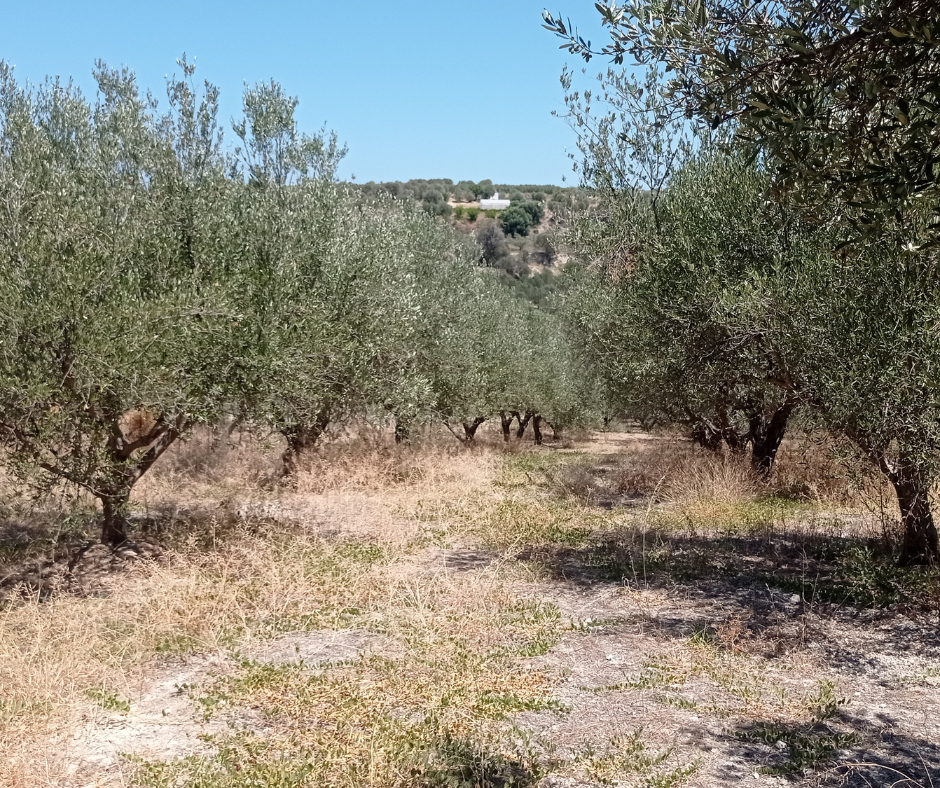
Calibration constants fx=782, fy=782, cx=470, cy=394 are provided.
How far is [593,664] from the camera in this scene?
24.6 ft

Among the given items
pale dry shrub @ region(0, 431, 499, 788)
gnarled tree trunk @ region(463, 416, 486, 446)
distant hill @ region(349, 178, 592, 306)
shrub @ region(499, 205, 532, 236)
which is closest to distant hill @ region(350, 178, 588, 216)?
distant hill @ region(349, 178, 592, 306)

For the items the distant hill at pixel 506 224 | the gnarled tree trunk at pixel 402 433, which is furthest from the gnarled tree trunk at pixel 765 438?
the gnarled tree trunk at pixel 402 433

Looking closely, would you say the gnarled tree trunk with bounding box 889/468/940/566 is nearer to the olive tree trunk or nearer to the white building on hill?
the olive tree trunk

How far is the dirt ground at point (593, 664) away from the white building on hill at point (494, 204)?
3645 inches

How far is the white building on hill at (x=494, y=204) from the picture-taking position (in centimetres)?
10294

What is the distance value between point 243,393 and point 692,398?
7748mm

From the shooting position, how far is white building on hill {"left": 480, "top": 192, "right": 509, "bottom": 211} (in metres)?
103

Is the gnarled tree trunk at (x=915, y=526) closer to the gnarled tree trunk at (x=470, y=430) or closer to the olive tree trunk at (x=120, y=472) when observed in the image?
the olive tree trunk at (x=120, y=472)

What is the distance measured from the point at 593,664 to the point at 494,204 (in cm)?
10470

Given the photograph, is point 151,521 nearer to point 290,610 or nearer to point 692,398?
point 290,610

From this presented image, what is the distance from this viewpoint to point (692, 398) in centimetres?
1377

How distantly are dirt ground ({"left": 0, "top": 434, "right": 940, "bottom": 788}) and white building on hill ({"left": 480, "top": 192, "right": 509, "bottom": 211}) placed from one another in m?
92.6

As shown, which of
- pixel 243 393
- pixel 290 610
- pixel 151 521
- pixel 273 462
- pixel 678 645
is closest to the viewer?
pixel 678 645

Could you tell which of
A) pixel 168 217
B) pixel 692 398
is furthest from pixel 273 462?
pixel 692 398
